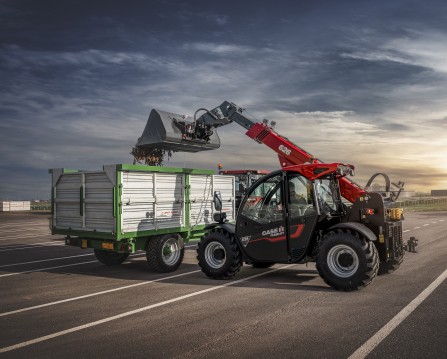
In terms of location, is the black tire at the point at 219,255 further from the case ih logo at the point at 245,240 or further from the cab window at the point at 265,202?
the cab window at the point at 265,202

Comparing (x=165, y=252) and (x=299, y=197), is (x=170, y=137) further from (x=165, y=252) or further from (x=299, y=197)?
(x=299, y=197)

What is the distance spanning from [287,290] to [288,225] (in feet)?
4.16

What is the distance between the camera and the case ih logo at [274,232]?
8.86 metres

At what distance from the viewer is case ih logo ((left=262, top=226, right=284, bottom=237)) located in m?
8.86

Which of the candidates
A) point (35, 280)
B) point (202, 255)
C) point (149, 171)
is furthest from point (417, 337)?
point (35, 280)

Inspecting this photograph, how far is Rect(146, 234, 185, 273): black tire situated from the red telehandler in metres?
1.11

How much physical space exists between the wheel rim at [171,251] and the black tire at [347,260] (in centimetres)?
375

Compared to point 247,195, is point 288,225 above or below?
below

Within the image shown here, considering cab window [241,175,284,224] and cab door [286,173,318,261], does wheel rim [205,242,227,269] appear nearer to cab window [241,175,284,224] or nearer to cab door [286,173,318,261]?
cab window [241,175,284,224]

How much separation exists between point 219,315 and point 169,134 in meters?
6.53

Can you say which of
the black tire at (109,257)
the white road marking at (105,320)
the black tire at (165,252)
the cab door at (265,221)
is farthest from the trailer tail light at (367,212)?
the black tire at (109,257)

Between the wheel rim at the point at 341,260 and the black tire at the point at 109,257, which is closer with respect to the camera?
the wheel rim at the point at 341,260

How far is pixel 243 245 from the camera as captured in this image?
9.32 metres

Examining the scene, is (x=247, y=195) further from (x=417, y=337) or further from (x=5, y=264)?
(x=5, y=264)
